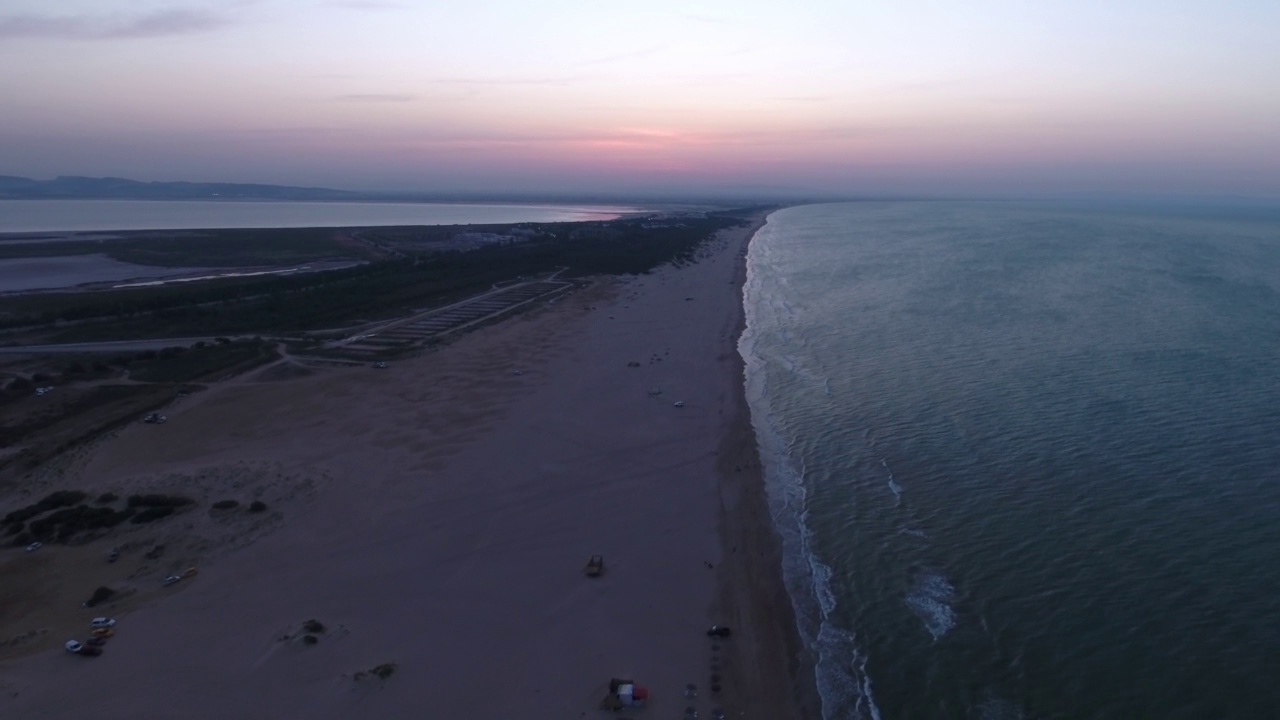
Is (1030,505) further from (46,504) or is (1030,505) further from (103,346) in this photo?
(103,346)

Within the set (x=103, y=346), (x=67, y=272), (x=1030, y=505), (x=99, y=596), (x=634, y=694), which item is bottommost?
(x=634, y=694)

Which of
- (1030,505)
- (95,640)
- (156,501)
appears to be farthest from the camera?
(1030,505)

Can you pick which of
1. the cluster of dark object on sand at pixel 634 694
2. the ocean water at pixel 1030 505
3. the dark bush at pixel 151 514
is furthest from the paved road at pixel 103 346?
the cluster of dark object on sand at pixel 634 694

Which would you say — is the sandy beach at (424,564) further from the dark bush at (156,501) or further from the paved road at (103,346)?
the paved road at (103,346)

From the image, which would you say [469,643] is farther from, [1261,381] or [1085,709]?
[1261,381]

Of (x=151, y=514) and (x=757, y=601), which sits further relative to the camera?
(x=151, y=514)

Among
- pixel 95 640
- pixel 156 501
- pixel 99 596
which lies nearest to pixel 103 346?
pixel 156 501

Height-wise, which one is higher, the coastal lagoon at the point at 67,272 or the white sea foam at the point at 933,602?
the coastal lagoon at the point at 67,272

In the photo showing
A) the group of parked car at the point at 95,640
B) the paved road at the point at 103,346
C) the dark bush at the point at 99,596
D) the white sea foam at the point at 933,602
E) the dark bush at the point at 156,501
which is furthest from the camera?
the paved road at the point at 103,346
